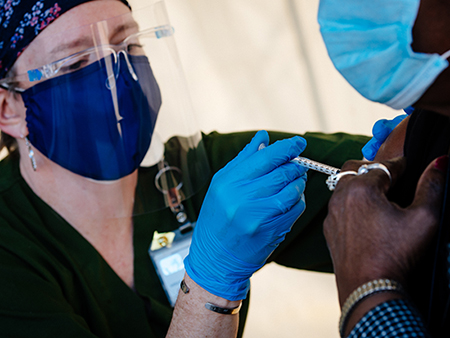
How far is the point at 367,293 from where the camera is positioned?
59 centimetres

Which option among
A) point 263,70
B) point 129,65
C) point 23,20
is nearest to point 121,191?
point 129,65

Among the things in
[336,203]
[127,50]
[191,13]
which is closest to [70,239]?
[127,50]

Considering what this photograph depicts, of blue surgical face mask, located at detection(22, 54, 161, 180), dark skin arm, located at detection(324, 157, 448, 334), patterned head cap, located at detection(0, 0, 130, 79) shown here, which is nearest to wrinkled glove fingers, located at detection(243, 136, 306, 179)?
dark skin arm, located at detection(324, 157, 448, 334)

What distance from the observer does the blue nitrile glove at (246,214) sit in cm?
88

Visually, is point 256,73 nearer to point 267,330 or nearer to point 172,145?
point 172,145

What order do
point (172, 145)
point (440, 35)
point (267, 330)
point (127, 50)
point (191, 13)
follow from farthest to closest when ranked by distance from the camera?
1. point (267, 330)
2. point (191, 13)
3. point (172, 145)
4. point (127, 50)
5. point (440, 35)

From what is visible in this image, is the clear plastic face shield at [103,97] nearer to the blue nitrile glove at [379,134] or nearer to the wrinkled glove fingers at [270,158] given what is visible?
the wrinkled glove fingers at [270,158]

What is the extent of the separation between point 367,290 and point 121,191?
3.08ft

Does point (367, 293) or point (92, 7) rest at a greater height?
point (92, 7)

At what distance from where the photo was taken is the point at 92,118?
1.18 m

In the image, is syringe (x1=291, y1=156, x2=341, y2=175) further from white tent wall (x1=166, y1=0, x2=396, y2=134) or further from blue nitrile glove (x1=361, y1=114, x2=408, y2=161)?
white tent wall (x1=166, y1=0, x2=396, y2=134)

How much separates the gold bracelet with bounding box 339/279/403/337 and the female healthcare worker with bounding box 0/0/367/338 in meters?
0.29

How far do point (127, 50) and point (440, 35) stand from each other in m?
0.89

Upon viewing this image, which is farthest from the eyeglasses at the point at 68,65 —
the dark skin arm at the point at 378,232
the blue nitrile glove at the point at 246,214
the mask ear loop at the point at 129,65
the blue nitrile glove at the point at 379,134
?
A: the dark skin arm at the point at 378,232
